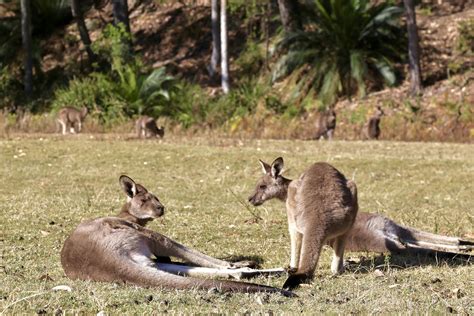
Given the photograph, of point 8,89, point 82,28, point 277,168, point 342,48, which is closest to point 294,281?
point 277,168

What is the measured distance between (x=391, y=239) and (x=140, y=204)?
2045 mm

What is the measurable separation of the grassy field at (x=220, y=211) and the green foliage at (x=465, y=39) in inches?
355

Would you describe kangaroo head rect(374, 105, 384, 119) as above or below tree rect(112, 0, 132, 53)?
below

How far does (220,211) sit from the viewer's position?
10.1m

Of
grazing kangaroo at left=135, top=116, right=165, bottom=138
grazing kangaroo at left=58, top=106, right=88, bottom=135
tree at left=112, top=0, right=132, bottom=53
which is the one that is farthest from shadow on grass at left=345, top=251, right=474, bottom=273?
tree at left=112, top=0, right=132, bottom=53

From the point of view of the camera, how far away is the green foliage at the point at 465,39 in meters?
25.8

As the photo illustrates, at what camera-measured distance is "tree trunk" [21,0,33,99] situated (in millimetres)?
26891

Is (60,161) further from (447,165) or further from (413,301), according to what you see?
(413,301)

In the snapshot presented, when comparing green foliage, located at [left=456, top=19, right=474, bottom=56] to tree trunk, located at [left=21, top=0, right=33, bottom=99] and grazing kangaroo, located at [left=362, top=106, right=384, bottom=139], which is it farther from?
tree trunk, located at [left=21, top=0, right=33, bottom=99]

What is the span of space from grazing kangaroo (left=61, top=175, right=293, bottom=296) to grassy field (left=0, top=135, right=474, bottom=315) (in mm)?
124

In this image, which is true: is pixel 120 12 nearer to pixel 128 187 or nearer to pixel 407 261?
pixel 128 187

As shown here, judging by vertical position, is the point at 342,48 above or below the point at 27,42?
below

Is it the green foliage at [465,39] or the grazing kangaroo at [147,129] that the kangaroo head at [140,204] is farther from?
the green foliage at [465,39]

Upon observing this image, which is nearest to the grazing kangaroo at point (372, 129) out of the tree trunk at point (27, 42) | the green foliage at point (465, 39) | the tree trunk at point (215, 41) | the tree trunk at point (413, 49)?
the tree trunk at point (413, 49)
